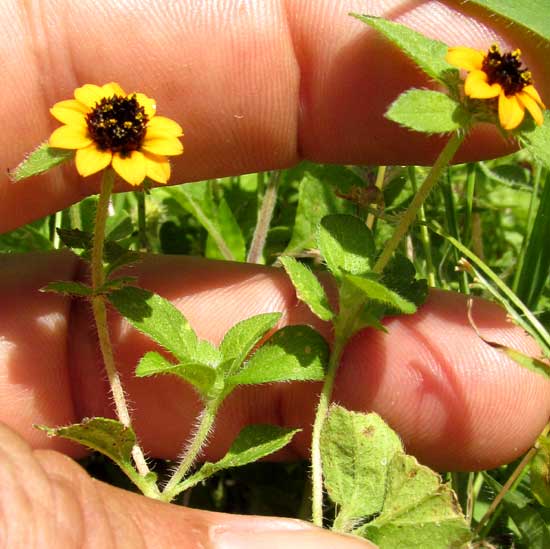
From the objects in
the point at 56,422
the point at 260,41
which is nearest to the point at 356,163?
the point at 260,41

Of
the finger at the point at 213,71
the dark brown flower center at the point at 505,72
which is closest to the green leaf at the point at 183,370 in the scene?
the finger at the point at 213,71

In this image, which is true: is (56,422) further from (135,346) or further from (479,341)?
(479,341)

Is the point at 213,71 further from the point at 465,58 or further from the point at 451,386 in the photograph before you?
the point at 451,386

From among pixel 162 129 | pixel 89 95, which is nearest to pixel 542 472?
pixel 162 129

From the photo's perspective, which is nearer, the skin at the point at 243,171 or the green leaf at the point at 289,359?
the green leaf at the point at 289,359

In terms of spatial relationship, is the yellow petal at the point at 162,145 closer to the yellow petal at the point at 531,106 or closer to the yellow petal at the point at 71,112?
the yellow petal at the point at 71,112

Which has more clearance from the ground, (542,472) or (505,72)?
(505,72)

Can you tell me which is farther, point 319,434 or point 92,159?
point 319,434

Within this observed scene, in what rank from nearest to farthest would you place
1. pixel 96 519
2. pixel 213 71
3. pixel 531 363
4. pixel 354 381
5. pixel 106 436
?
pixel 96 519, pixel 106 436, pixel 531 363, pixel 354 381, pixel 213 71
